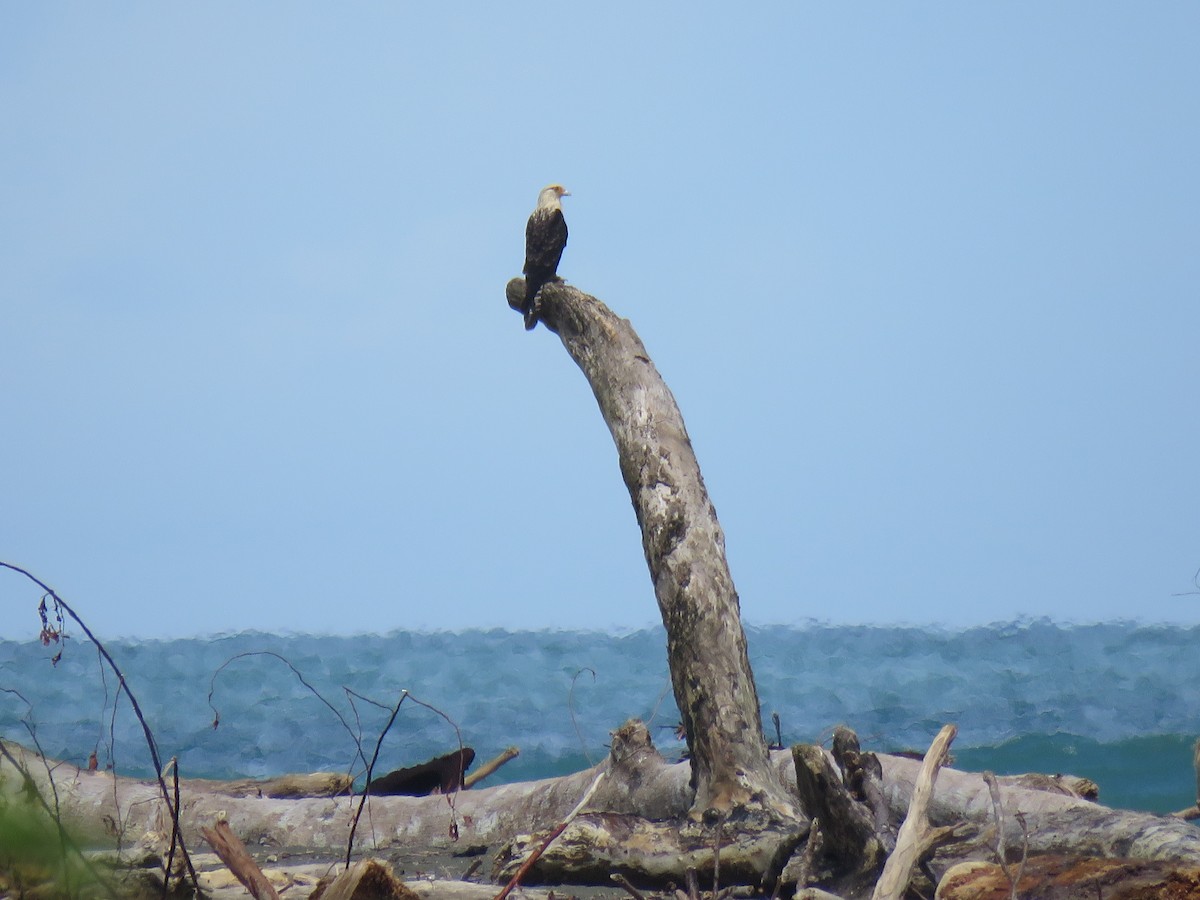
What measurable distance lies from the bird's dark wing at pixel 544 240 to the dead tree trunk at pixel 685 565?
0.28 meters

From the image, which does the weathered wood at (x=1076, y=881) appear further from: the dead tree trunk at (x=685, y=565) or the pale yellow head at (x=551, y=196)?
the pale yellow head at (x=551, y=196)

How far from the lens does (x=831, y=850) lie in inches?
111

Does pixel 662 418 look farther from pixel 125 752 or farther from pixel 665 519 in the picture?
pixel 125 752

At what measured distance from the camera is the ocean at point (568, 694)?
738 cm

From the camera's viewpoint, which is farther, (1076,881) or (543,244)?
(543,244)

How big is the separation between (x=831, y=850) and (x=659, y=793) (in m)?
1.49

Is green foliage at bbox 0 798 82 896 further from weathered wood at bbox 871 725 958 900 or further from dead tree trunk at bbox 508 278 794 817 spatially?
dead tree trunk at bbox 508 278 794 817

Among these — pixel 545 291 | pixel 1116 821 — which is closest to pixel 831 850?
pixel 1116 821

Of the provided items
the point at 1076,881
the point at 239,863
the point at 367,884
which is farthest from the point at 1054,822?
the point at 239,863

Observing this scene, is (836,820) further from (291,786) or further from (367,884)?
(291,786)

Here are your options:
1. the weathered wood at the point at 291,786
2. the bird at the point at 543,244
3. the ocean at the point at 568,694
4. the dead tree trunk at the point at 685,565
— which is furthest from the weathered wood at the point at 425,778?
the bird at the point at 543,244

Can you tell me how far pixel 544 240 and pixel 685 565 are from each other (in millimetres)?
1885

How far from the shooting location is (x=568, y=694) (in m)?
7.50

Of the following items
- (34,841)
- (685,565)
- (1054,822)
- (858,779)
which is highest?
(685,565)
